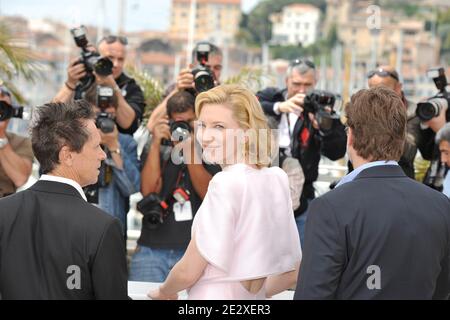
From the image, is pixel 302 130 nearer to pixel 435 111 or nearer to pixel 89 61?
pixel 435 111

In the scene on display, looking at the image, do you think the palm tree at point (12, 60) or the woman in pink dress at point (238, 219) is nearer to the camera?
the woman in pink dress at point (238, 219)

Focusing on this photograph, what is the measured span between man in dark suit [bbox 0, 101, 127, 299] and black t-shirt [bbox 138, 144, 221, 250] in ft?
6.98

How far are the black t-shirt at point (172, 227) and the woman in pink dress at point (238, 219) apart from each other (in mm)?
1864

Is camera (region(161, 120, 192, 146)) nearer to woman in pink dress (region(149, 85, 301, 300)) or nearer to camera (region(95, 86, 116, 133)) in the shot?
camera (region(95, 86, 116, 133))

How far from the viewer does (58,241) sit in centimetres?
303

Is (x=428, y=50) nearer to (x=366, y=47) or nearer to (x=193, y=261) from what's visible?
(x=366, y=47)

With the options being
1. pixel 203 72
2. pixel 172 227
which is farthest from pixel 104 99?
pixel 172 227

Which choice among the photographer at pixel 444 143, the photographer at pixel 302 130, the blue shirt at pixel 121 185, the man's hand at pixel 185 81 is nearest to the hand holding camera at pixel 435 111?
the photographer at pixel 444 143

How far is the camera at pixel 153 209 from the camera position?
520cm

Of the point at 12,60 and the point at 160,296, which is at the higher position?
the point at 12,60

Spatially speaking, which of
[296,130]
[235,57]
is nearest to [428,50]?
[235,57]

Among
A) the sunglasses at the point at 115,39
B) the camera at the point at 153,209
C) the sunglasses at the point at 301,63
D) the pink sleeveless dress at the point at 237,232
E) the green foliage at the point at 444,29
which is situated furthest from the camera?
the green foliage at the point at 444,29

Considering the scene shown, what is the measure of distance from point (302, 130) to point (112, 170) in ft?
4.07

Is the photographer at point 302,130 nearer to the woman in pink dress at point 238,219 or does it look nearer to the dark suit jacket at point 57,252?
the woman in pink dress at point 238,219
